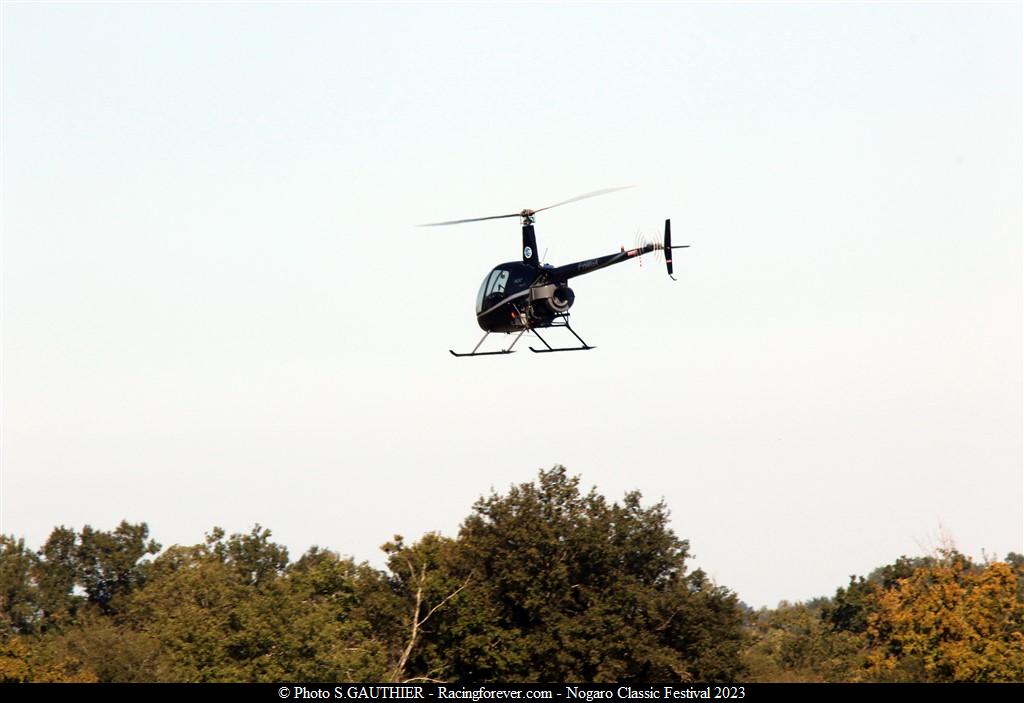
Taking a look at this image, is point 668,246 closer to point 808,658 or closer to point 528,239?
point 528,239

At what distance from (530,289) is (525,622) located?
1065 inches

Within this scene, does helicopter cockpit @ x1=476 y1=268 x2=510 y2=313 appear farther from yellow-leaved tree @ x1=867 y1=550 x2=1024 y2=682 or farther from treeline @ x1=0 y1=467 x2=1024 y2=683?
yellow-leaved tree @ x1=867 y1=550 x2=1024 y2=682

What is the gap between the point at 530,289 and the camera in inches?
1735

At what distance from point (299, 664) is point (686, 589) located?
1869 centimetres

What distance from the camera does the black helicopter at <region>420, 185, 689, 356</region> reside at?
141ft

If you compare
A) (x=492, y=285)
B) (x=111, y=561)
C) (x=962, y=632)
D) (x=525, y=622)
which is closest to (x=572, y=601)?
(x=525, y=622)

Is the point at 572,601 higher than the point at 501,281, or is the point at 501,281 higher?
the point at 501,281

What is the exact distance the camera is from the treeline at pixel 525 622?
205 feet

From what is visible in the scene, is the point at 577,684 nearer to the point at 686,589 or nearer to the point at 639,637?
the point at 639,637

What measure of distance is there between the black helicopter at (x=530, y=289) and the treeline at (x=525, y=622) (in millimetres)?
20128

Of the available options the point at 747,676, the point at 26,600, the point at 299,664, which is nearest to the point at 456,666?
the point at 299,664
